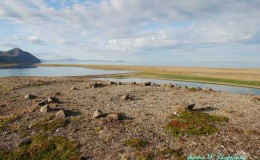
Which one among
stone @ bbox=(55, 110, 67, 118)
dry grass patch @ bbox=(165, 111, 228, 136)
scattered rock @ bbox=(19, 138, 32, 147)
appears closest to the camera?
scattered rock @ bbox=(19, 138, 32, 147)

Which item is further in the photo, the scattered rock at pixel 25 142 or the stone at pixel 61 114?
the stone at pixel 61 114

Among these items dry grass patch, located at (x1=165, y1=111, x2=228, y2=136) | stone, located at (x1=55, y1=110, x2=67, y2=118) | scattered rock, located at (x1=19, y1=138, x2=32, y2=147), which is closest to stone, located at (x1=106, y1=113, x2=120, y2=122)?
stone, located at (x1=55, y1=110, x2=67, y2=118)

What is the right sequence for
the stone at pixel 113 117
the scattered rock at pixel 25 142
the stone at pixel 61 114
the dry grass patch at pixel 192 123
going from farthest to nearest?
1. the stone at pixel 61 114
2. the stone at pixel 113 117
3. the dry grass patch at pixel 192 123
4. the scattered rock at pixel 25 142

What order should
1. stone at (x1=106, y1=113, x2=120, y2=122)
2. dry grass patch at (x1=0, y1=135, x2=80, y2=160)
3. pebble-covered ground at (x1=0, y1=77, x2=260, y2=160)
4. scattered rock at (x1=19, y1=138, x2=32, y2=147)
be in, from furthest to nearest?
stone at (x1=106, y1=113, x2=120, y2=122) < scattered rock at (x1=19, y1=138, x2=32, y2=147) < pebble-covered ground at (x1=0, y1=77, x2=260, y2=160) < dry grass patch at (x1=0, y1=135, x2=80, y2=160)

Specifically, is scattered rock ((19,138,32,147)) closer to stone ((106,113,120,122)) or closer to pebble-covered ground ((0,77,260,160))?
pebble-covered ground ((0,77,260,160))

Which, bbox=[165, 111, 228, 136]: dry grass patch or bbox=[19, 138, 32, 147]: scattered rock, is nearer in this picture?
bbox=[19, 138, 32, 147]: scattered rock

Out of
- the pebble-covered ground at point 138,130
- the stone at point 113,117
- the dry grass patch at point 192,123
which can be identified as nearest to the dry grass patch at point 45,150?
the pebble-covered ground at point 138,130

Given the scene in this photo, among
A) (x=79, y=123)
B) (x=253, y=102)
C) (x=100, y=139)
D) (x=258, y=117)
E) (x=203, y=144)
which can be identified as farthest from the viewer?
(x=253, y=102)

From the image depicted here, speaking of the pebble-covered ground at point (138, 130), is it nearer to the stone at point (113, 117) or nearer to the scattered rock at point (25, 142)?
the stone at point (113, 117)

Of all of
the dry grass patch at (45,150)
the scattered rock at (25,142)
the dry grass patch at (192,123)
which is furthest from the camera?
the dry grass patch at (192,123)

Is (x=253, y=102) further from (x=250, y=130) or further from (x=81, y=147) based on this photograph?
(x=81, y=147)

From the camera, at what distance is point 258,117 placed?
24938mm

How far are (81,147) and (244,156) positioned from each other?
471 inches

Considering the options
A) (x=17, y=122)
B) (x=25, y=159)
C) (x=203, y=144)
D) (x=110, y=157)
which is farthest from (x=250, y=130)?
(x=17, y=122)
